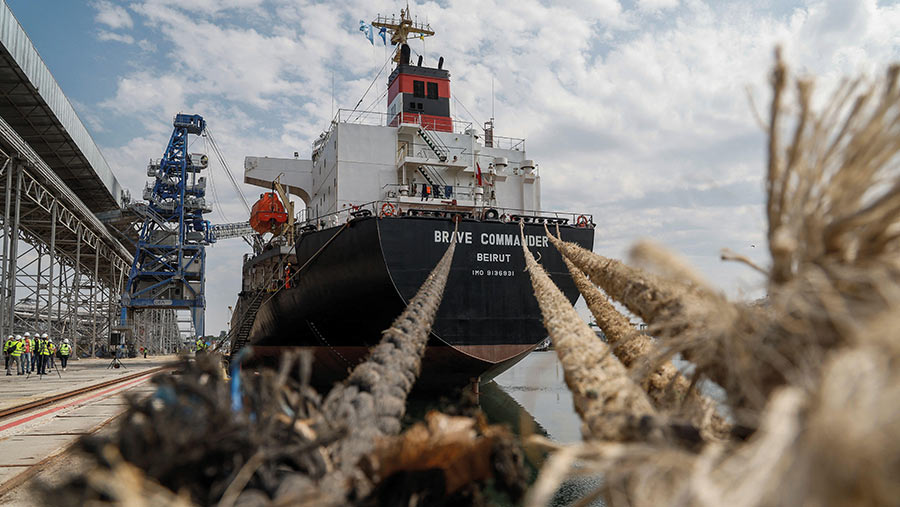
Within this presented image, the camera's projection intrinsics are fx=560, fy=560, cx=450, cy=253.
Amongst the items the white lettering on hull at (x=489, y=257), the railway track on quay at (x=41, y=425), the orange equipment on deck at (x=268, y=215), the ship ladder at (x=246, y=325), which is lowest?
the railway track on quay at (x=41, y=425)

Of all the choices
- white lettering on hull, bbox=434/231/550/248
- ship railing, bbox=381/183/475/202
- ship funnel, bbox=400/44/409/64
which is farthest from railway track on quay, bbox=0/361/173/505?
ship funnel, bbox=400/44/409/64

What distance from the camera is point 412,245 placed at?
9.84 metres

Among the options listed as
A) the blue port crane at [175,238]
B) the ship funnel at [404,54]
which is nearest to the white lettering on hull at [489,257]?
the ship funnel at [404,54]

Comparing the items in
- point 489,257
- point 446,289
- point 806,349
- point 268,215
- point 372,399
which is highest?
point 268,215

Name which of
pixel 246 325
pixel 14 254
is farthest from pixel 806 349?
pixel 14 254

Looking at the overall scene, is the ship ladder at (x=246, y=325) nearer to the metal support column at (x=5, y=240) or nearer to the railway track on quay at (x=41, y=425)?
the railway track on quay at (x=41, y=425)

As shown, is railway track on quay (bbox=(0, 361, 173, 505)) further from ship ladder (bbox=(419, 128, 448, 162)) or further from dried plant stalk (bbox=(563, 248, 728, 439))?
ship ladder (bbox=(419, 128, 448, 162))

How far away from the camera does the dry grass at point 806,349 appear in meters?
0.51

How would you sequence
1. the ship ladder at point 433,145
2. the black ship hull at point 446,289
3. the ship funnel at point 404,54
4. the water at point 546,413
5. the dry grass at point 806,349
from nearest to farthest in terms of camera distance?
1. the dry grass at point 806,349
2. the water at point 546,413
3. the black ship hull at point 446,289
4. the ship ladder at point 433,145
5. the ship funnel at point 404,54

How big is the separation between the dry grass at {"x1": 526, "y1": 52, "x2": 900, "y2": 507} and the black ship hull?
29.0 ft

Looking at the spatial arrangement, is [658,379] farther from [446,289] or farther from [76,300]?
[76,300]

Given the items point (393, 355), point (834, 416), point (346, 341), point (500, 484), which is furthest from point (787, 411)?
point (346, 341)

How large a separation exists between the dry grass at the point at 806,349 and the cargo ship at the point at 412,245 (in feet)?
24.4

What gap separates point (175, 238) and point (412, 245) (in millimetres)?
25306
